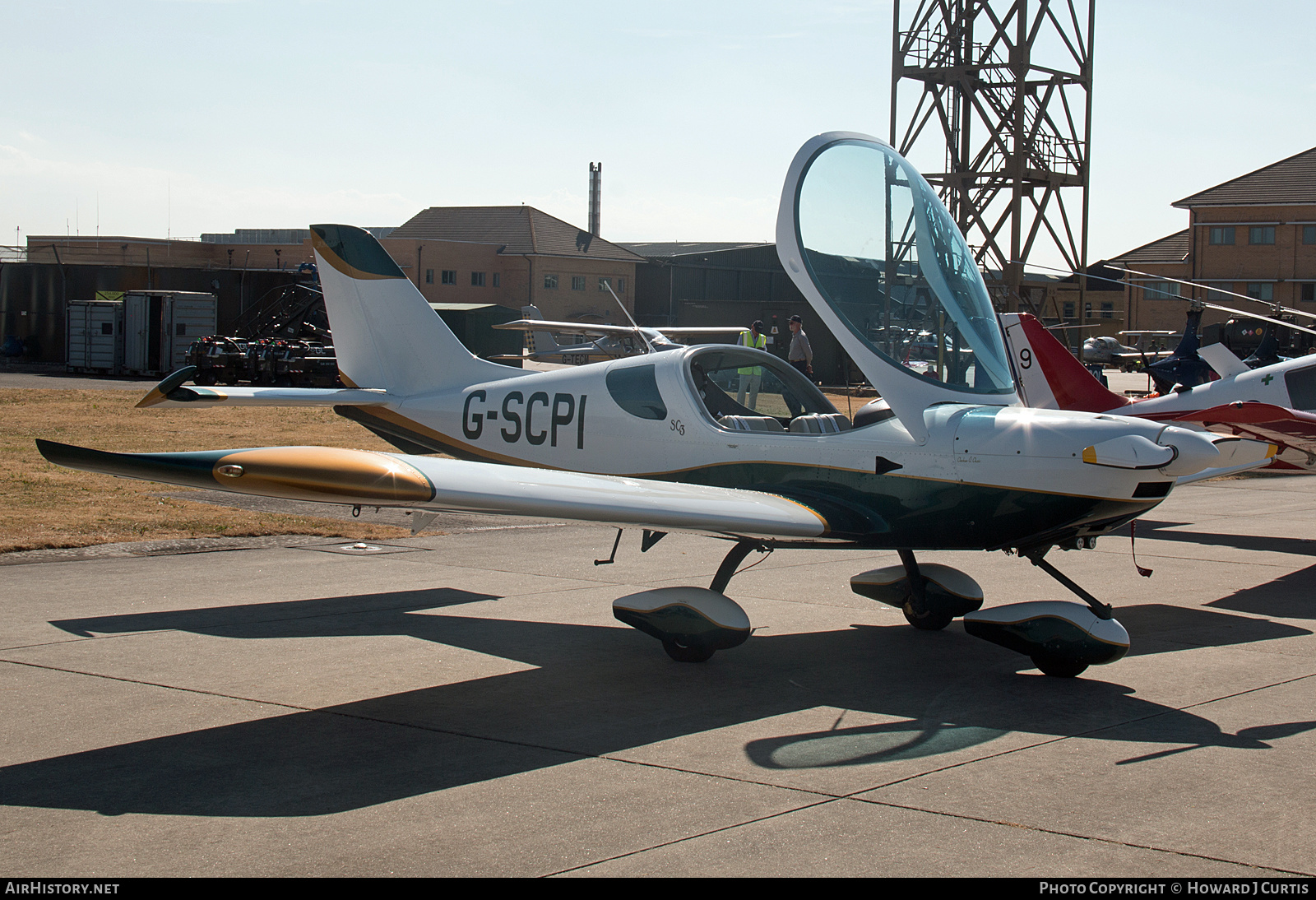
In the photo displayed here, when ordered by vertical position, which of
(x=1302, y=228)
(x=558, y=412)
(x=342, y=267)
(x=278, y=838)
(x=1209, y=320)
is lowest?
(x=278, y=838)

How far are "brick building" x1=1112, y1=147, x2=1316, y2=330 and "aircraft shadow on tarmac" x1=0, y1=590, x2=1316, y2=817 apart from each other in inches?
2074

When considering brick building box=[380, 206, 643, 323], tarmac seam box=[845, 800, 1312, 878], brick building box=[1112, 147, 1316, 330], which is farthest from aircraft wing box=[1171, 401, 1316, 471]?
brick building box=[380, 206, 643, 323]

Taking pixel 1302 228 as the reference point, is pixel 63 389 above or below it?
below

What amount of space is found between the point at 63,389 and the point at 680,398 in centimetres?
2565

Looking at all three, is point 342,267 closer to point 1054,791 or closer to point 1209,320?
point 1054,791

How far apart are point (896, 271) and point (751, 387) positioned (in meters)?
1.24

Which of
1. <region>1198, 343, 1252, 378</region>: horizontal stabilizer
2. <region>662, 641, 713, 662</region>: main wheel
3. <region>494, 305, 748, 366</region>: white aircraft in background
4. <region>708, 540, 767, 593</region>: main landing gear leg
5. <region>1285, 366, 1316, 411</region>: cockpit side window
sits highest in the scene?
<region>494, 305, 748, 366</region>: white aircraft in background

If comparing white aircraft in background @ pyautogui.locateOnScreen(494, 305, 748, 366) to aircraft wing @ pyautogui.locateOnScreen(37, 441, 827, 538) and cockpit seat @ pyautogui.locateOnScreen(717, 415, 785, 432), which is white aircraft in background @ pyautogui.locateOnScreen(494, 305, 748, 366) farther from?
aircraft wing @ pyautogui.locateOnScreen(37, 441, 827, 538)

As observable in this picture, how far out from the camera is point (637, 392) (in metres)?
7.95

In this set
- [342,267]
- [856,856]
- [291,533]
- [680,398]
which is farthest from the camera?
[291,533]

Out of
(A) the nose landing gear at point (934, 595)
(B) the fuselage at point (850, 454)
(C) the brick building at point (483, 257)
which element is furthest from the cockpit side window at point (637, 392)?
(C) the brick building at point (483, 257)

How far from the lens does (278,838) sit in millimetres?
4008

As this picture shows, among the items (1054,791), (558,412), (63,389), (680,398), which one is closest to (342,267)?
(558,412)

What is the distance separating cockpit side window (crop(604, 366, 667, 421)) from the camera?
25.7 ft
